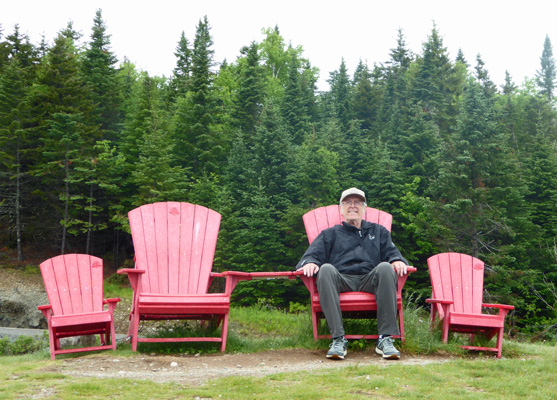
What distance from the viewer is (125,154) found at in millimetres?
25672

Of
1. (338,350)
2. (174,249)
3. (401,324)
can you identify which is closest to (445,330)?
(401,324)

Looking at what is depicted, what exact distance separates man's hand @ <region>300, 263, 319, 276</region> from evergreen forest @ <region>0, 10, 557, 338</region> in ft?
39.4

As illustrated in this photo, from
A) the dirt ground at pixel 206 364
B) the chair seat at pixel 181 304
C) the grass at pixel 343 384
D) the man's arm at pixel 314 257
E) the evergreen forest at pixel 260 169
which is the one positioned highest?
the evergreen forest at pixel 260 169

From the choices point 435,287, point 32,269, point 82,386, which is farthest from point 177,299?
point 32,269

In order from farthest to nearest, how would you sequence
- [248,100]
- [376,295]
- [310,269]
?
[248,100] < [310,269] < [376,295]

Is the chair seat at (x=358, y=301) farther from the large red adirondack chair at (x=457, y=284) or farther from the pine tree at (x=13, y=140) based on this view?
the pine tree at (x=13, y=140)

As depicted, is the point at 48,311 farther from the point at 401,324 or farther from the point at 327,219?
the point at 401,324

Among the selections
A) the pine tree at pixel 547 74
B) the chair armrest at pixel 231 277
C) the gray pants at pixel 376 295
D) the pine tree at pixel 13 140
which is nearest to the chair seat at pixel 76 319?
the chair armrest at pixel 231 277

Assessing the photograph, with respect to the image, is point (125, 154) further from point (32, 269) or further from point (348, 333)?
point (348, 333)

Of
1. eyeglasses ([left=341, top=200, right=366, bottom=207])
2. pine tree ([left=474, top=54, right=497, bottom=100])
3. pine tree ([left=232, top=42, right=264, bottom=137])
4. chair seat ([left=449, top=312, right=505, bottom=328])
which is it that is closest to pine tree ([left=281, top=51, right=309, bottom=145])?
pine tree ([left=232, top=42, right=264, bottom=137])

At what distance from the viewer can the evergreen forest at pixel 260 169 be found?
64.7 feet

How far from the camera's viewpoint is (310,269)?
4340mm

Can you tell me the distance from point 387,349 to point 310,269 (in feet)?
2.87

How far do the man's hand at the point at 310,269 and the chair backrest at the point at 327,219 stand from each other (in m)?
0.89
